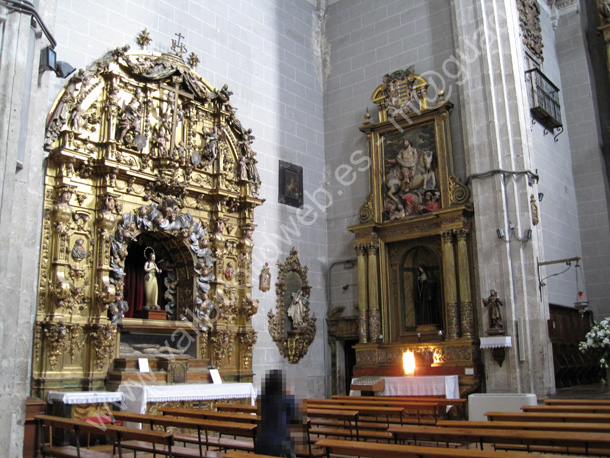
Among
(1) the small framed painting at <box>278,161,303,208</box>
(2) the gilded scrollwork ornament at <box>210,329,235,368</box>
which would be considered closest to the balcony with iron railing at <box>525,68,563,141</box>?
(1) the small framed painting at <box>278,161,303,208</box>

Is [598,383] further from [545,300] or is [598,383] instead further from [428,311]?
[428,311]

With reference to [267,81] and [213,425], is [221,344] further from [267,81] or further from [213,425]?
[267,81]

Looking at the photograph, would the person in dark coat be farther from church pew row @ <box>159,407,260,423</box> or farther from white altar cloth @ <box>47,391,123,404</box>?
white altar cloth @ <box>47,391,123,404</box>

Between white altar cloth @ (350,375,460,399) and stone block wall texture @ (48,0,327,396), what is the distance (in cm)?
255

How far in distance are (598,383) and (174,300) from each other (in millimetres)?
10775

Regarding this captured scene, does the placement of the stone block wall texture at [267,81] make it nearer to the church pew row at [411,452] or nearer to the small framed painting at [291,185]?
the small framed painting at [291,185]

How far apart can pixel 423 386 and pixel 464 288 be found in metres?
2.39

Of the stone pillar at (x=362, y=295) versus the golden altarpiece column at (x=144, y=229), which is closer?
the golden altarpiece column at (x=144, y=229)

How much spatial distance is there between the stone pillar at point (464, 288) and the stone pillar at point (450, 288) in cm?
14

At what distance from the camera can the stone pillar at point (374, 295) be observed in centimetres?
1496

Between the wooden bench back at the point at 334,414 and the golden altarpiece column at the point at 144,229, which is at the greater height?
the golden altarpiece column at the point at 144,229

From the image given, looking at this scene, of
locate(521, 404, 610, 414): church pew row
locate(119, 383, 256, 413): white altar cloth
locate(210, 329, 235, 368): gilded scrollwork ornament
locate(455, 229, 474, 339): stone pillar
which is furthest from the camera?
locate(455, 229, 474, 339): stone pillar

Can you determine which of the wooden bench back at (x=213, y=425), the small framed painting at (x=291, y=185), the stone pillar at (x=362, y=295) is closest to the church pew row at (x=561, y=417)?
the wooden bench back at (x=213, y=425)

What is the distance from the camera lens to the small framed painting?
16047 mm
